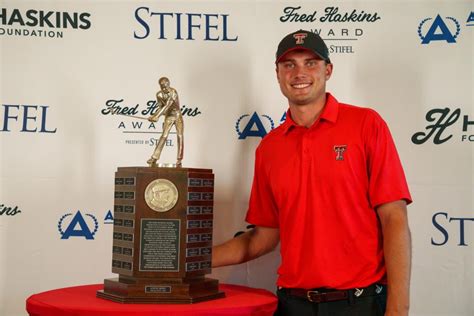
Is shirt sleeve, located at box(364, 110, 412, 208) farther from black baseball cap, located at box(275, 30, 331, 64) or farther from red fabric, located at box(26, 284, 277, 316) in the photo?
red fabric, located at box(26, 284, 277, 316)

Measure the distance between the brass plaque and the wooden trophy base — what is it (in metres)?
0.21

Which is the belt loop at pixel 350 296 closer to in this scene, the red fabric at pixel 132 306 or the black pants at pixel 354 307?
the black pants at pixel 354 307

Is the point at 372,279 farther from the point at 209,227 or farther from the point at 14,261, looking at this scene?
the point at 14,261

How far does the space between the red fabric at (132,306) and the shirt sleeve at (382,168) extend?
470 mm

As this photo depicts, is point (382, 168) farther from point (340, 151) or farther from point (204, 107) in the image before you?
point (204, 107)

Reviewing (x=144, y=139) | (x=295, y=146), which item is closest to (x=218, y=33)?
(x=144, y=139)

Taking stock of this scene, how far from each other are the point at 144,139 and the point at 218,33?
1.81 feet

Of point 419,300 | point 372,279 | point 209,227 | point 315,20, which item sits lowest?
point 419,300

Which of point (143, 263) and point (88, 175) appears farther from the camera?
point (88, 175)

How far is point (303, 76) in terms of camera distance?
1877 mm

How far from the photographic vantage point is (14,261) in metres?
2.30

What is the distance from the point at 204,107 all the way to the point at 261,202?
0.52 m

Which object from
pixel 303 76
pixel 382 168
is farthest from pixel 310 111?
pixel 382 168

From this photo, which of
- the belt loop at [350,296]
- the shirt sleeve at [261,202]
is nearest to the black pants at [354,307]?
the belt loop at [350,296]
